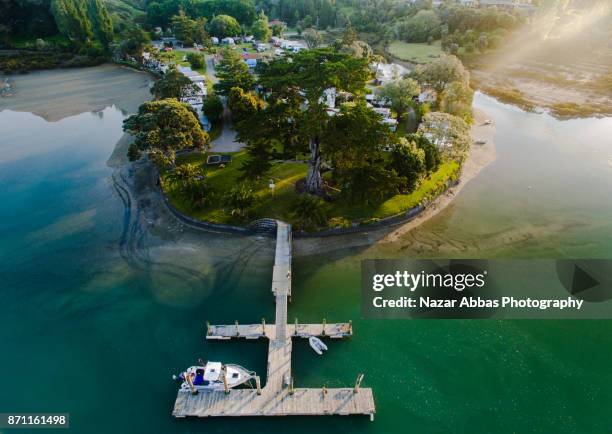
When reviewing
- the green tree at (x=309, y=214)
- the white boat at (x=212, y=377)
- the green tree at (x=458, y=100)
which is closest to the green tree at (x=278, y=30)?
the green tree at (x=458, y=100)

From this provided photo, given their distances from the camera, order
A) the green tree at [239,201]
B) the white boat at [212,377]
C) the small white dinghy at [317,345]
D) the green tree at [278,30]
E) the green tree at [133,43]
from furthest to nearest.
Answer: the green tree at [278,30] → the green tree at [133,43] → the green tree at [239,201] → the small white dinghy at [317,345] → the white boat at [212,377]

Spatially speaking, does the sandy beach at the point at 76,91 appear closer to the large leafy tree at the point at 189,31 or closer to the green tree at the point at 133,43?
the green tree at the point at 133,43

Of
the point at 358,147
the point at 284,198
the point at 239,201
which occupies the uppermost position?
the point at 358,147

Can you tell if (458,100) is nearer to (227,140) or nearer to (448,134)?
(448,134)

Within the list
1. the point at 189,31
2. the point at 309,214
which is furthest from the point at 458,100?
the point at 189,31

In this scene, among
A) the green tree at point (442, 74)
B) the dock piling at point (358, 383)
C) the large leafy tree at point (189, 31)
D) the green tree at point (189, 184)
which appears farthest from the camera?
the large leafy tree at point (189, 31)

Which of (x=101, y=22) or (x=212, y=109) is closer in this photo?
(x=212, y=109)

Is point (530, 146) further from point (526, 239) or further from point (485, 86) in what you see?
point (485, 86)

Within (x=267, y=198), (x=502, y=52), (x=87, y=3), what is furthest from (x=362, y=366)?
(x=87, y=3)
